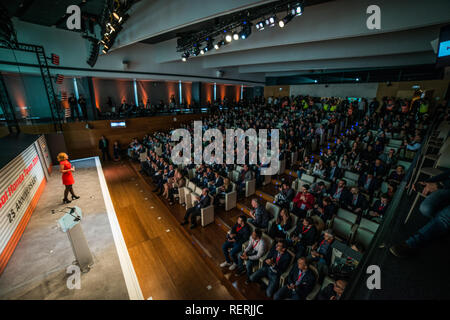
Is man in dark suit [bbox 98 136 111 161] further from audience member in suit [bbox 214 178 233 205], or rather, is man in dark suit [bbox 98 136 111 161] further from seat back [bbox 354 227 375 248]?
seat back [bbox 354 227 375 248]

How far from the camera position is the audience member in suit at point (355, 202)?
3.89 m

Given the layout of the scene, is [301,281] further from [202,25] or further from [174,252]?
[202,25]

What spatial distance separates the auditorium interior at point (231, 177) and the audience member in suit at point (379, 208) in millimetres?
34

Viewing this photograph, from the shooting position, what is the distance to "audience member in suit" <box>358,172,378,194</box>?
Answer: 14.2 feet

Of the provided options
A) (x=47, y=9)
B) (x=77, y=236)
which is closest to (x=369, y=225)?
(x=77, y=236)

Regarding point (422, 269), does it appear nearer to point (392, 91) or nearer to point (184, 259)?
point (184, 259)

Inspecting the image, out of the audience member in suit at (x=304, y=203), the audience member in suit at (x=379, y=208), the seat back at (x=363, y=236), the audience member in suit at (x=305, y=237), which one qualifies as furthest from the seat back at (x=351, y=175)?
the audience member in suit at (x=305, y=237)

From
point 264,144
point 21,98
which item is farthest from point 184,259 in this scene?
point 21,98

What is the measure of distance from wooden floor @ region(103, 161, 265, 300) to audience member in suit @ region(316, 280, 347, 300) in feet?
3.35

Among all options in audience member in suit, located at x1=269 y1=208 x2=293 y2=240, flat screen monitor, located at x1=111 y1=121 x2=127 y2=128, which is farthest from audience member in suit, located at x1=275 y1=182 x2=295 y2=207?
flat screen monitor, located at x1=111 y1=121 x2=127 y2=128

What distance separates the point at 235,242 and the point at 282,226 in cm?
93

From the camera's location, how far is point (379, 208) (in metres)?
3.60

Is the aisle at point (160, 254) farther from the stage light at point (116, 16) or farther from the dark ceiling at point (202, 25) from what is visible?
the dark ceiling at point (202, 25)
